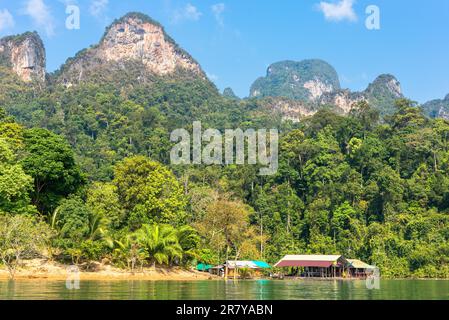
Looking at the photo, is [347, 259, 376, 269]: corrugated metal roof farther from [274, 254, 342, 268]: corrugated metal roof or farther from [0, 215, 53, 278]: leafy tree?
[0, 215, 53, 278]: leafy tree

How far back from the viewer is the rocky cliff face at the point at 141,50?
134 meters

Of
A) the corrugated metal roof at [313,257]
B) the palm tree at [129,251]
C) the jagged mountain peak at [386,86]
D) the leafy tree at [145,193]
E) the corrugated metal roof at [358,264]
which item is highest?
the jagged mountain peak at [386,86]

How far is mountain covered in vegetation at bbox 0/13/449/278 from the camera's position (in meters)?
37.7

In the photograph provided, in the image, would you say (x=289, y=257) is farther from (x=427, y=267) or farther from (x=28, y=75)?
(x=28, y=75)

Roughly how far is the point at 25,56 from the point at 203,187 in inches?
3212

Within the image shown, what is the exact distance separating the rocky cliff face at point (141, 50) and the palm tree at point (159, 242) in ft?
309

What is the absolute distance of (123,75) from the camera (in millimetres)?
124812

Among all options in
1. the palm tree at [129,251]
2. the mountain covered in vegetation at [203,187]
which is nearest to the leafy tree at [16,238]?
the mountain covered in vegetation at [203,187]

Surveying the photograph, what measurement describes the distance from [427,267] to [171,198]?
902 inches

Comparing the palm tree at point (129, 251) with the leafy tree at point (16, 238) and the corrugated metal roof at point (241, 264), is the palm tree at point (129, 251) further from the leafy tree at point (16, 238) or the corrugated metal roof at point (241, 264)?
the corrugated metal roof at point (241, 264)

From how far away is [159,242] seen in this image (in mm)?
40469

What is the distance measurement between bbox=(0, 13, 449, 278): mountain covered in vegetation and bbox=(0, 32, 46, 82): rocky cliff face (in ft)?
33.0

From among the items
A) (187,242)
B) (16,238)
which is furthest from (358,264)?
(16,238)
